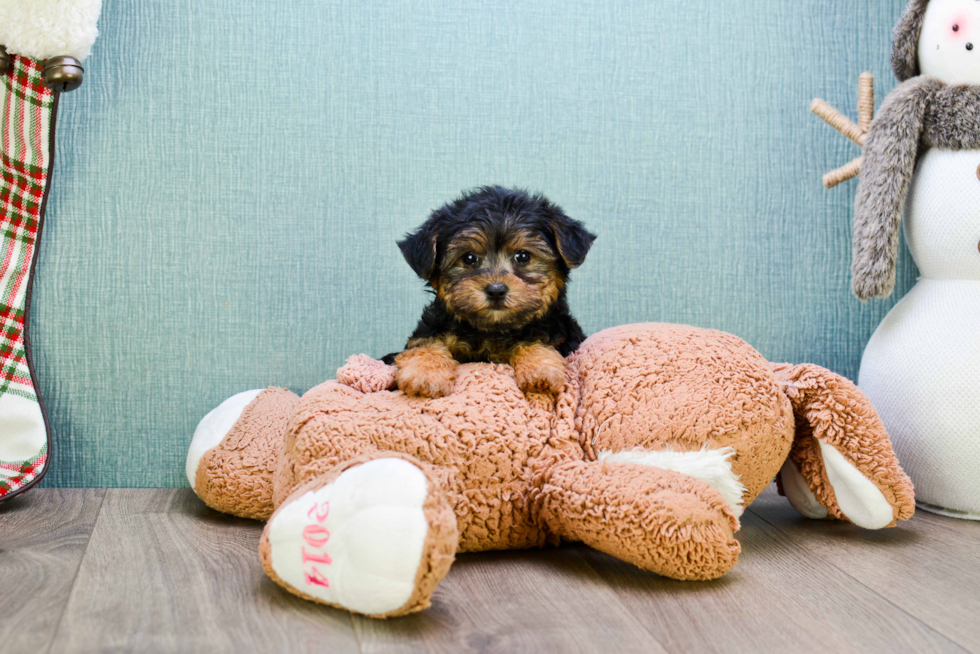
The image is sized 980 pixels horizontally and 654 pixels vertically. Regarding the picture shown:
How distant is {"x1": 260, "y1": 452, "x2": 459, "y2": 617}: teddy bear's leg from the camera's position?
1.29m

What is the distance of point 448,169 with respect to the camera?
243 cm

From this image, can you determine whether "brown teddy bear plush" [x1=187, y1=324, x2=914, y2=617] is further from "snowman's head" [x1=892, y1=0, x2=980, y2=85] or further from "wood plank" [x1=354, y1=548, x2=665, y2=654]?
"snowman's head" [x1=892, y1=0, x2=980, y2=85]

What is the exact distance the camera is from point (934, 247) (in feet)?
7.19

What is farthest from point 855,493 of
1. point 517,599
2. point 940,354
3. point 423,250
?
point 423,250

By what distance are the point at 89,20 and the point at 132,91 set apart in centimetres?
31

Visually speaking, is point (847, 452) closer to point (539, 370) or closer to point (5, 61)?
point (539, 370)

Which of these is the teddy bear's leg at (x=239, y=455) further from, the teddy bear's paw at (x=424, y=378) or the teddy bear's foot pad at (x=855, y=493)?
the teddy bear's foot pad at (x=855, y=493)

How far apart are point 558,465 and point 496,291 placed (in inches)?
16.5

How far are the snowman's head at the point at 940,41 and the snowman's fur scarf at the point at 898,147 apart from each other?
0.16ft

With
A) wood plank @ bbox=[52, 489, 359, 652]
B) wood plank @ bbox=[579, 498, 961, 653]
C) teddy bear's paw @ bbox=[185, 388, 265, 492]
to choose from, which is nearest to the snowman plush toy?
wood plank @ bbox=[579, 498, 961, 653]

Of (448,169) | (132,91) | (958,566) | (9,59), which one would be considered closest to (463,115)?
(448,169)

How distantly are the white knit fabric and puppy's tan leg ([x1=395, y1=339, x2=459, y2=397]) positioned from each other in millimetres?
1246

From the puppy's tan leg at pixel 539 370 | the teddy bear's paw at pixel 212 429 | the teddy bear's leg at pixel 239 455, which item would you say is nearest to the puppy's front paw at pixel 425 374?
the puppy's tan leg at pixel 539 370

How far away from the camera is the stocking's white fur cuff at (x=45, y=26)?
1.96 meters
